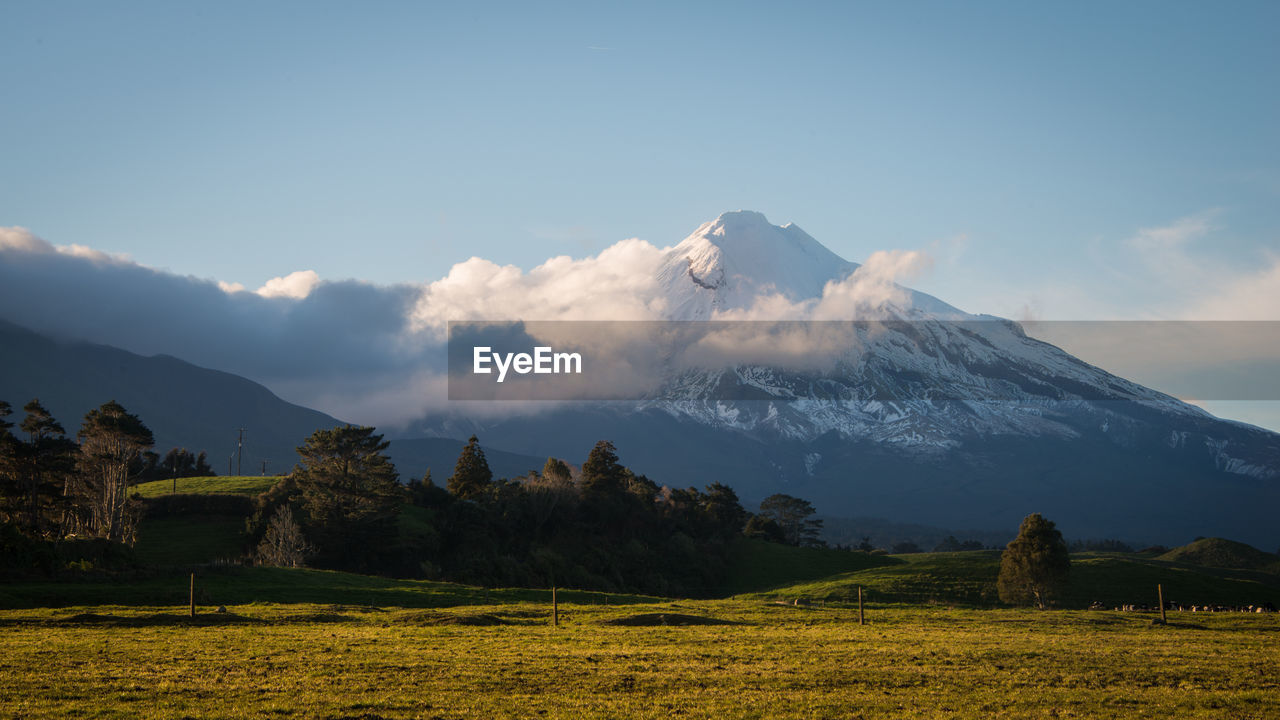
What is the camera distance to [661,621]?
38688 millimetres

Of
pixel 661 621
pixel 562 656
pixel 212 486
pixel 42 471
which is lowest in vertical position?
pixel 661 621

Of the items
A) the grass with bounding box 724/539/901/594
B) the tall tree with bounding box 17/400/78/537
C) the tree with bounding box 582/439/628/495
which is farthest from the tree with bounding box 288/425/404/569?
the grass with bounding box 724/539/901/594

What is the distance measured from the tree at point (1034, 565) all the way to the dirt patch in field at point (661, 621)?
3220cm

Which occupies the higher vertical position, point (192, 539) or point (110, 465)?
point (110, 465)

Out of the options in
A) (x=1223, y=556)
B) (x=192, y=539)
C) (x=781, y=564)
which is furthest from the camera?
(x=1223, y=556)

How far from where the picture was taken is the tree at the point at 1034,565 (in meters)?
61.2

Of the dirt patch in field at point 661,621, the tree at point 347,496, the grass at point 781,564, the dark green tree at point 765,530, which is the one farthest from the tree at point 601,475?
the dirt patch in field at point 661,621

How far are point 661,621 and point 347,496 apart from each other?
47.7m

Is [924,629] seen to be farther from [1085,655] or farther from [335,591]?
[335,591]

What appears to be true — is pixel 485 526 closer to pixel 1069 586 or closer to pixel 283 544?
pixel 283 544

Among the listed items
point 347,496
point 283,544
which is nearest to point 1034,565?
point 283,544

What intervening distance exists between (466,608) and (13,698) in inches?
899

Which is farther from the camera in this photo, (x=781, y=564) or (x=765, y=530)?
(x=765, y=530)

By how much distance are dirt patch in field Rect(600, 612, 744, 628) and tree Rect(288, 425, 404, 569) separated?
39.6m
